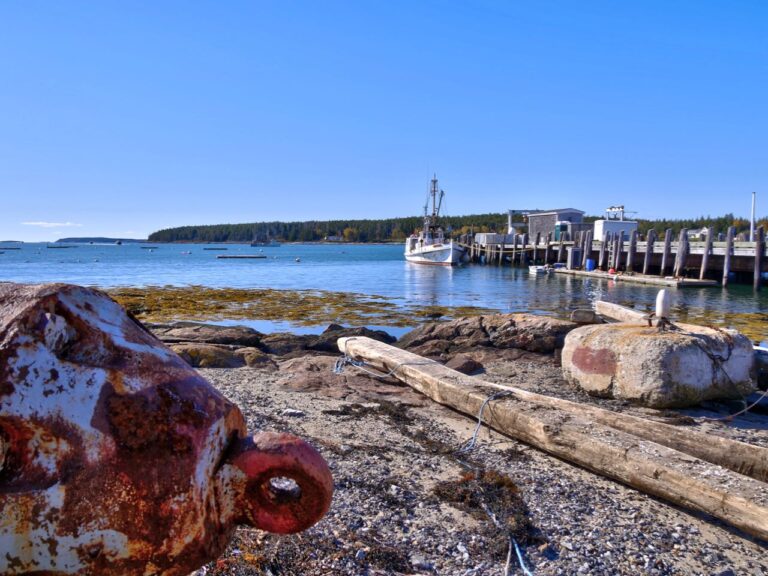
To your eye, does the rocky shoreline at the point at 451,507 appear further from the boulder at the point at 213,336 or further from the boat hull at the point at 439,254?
the boat hull at the point at 439,254

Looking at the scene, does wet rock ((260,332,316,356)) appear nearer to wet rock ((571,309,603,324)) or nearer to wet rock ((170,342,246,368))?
wet rock ((170,342,246,368))

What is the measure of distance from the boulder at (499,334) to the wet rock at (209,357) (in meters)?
3.59

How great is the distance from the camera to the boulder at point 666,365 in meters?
7.15

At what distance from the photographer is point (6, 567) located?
5.74 ft

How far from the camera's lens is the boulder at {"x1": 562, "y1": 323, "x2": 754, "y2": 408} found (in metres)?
7.15

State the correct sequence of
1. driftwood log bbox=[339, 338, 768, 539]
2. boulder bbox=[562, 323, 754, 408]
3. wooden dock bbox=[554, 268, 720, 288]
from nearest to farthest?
driftwood log bbox=[339, 338, 768, 539] < boulder bbox=[562, 323, 754, 408] < wooden dock bbox=[554, 268, 720, 288]

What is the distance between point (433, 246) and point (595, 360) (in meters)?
53.2

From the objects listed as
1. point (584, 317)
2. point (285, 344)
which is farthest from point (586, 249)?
point (285, 344)

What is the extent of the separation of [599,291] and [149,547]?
32237 mm

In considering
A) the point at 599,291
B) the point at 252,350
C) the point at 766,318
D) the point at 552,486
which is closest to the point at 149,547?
the point at 552,486

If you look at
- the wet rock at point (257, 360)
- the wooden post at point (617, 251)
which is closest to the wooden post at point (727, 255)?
the wooden post at point (617, 251)

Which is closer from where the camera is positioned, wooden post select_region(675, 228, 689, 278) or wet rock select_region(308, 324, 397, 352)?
wet rock select_region(308, 324, 397, 352)

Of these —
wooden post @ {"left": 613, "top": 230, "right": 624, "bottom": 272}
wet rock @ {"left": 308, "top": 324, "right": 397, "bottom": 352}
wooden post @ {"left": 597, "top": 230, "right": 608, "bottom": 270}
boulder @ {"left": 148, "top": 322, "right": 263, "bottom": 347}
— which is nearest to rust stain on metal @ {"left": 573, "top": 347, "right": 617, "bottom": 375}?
wet rock @ {"left": 308, "top": 324, "right": 397, "bottom": 352}

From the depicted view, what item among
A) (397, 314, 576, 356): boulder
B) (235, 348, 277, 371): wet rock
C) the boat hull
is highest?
the boat hull
